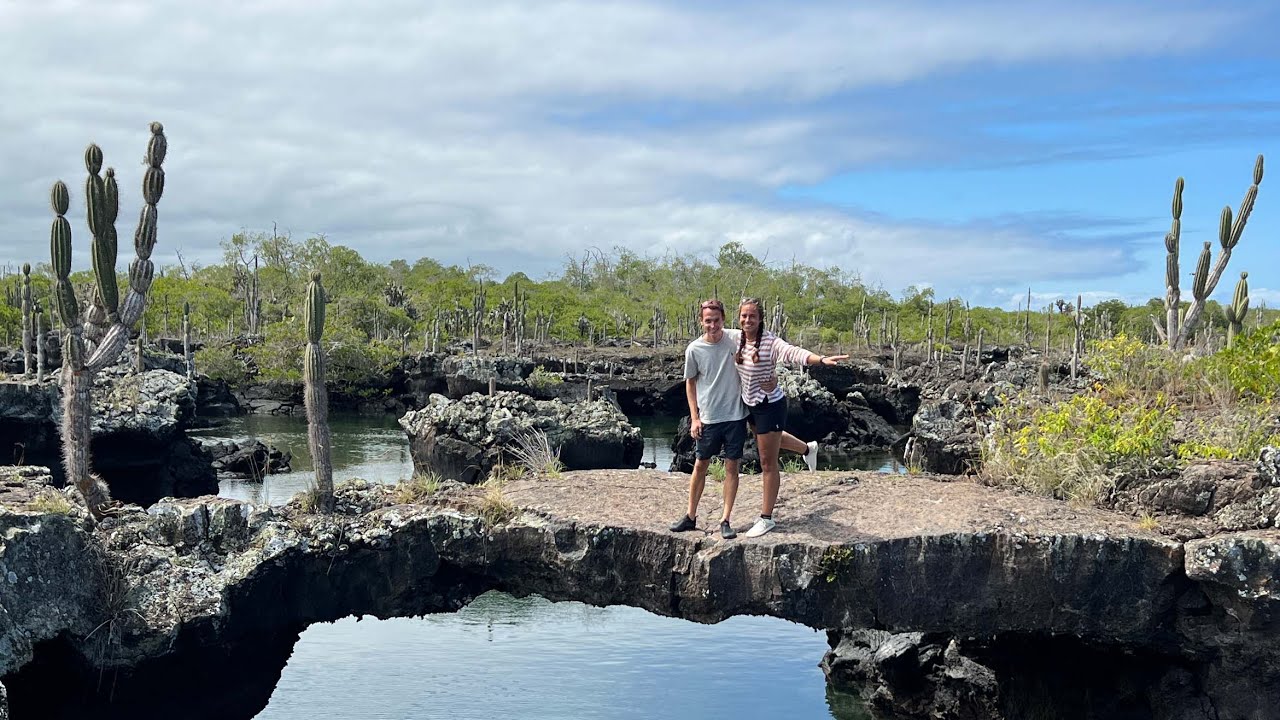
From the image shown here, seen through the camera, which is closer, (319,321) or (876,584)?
(876,584)

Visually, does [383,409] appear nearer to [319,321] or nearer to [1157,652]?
[319,321]

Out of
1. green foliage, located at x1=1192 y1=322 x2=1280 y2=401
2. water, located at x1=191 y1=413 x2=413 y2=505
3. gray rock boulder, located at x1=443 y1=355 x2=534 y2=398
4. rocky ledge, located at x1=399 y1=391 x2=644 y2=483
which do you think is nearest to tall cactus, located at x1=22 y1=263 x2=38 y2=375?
water, located at x1=191 y1=413 x2=413 y2=505

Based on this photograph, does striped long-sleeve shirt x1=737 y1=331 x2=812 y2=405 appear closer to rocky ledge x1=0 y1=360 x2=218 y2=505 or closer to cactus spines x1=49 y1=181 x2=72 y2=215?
cactus spines x1=49 y1=181 x2=72 y2=215

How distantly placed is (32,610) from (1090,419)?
10173 mm

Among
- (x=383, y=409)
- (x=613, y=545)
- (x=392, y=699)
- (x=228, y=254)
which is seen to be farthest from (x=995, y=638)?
(x=228, y=254)

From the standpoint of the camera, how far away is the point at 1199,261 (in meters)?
22.8

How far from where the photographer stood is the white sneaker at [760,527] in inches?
388

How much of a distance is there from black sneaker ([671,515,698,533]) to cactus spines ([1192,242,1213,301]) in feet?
53.4

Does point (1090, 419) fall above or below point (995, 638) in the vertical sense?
above

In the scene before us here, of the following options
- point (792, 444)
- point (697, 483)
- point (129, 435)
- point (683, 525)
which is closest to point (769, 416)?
point (697, 483)

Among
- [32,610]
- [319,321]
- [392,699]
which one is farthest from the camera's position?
[392,699]

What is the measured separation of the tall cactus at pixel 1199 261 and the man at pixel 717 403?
13.9 meters

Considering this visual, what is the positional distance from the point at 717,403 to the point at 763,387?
1.40ft

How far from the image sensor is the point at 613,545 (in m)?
10.2
